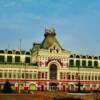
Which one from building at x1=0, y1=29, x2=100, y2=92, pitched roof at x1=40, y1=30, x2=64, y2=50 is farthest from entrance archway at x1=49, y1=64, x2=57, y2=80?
pitched roof at x1=40, y1=30, x2=64, y2=50

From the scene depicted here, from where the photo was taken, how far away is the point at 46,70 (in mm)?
90438

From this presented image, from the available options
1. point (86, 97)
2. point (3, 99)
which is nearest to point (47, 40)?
point (86, 97)

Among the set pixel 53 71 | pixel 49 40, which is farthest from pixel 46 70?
pixel 49 40

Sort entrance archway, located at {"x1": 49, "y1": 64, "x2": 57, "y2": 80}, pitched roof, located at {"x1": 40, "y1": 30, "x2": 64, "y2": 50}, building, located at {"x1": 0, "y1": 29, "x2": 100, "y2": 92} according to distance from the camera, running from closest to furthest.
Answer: building, located at {"x1": 0, "y1": 29, "x2": 100, "y2": 92} → entrance archway, located at {"x1": 49, "y1": 64, "x2": 57, "y2": 80} → pitched roof, located at {"x1": 40, "y1": 30, "x2": 64, "y2": 50}

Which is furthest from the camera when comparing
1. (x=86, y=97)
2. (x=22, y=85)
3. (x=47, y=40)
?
(x=47, y=40)

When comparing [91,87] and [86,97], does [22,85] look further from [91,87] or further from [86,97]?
[86,97]

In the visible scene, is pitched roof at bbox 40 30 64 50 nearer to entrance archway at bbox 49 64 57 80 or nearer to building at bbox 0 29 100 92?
building at bbox 0 29 100 92

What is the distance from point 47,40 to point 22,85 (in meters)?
13.6

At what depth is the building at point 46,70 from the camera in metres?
88.2

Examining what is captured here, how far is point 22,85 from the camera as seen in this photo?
88.8 m

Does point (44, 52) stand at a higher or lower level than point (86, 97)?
higher

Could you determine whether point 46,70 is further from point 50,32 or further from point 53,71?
point 50,32

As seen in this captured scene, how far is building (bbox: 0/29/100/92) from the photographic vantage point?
8819cm

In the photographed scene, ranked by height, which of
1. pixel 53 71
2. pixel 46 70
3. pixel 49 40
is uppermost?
pixel 49 40
